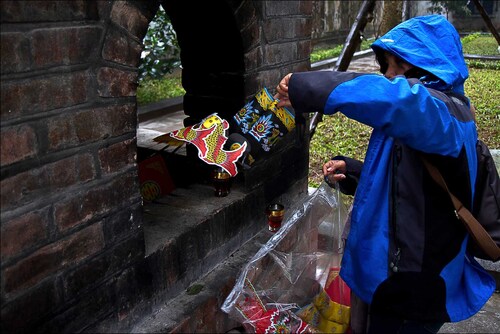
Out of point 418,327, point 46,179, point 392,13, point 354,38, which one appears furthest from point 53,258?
point 392,13

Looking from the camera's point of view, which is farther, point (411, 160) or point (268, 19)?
point (268, 19)

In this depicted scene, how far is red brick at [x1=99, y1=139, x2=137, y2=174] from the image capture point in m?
1.82

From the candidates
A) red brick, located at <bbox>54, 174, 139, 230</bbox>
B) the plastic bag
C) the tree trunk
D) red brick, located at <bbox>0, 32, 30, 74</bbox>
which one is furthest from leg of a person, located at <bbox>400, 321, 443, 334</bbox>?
the tree trunk

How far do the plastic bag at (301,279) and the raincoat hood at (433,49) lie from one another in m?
0.85

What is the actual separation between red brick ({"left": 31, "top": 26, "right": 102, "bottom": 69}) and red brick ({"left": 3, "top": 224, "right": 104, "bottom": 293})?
55 centimetres

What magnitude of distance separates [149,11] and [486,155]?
132 centimetres

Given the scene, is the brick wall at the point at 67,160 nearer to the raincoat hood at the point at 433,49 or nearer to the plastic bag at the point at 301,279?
the plastic bag at the point at 301,279

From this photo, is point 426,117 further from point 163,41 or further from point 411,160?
point 163,41

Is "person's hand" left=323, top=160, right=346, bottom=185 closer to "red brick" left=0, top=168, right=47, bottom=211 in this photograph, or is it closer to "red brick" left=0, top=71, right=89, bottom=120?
"red brick" left=0, top=71, right=89, bottom=120

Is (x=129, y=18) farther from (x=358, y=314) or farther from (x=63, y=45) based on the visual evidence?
(x=358, y=314)

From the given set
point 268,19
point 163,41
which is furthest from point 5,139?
point 163,41

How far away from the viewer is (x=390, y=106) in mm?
1578

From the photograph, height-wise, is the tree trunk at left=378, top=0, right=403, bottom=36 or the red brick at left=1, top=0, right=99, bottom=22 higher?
the red brick at left=1, top=0, right=99, bottom=22

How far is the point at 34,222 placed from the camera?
1.60 metres
